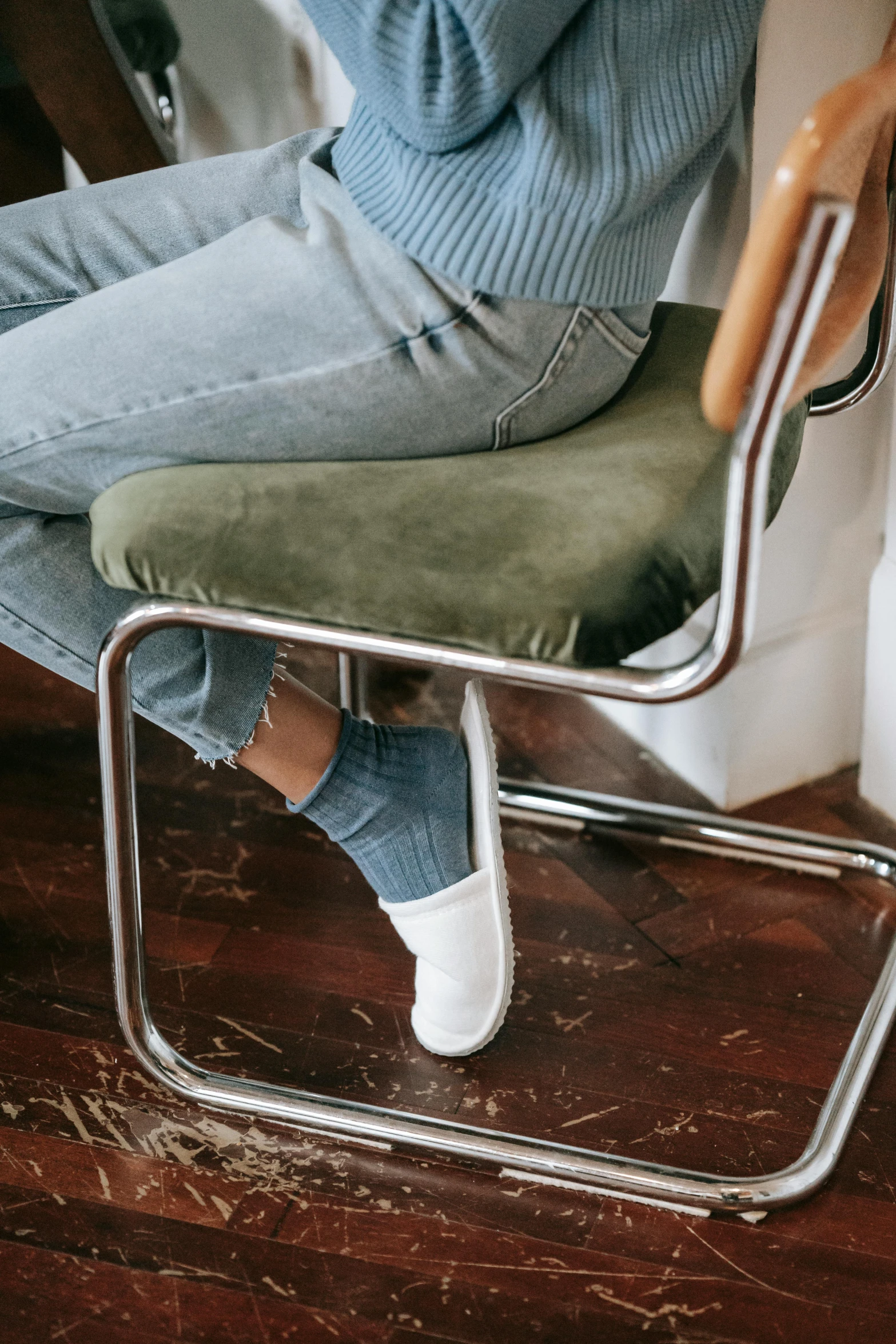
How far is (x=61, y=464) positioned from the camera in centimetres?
70

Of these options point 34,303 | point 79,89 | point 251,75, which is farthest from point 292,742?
point 251,75

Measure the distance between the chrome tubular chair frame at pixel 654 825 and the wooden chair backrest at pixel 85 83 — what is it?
70 cm

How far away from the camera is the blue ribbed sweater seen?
625 mm

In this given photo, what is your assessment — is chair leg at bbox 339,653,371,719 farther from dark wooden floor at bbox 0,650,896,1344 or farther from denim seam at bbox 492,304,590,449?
denim seam at bbox 492,304,590,449

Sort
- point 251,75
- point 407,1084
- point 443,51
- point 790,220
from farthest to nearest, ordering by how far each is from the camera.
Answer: point 251,75
point 407,1084
point 443,51
point 790,220

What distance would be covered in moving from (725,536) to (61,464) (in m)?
0.37

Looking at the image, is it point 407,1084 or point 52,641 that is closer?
point 52,641

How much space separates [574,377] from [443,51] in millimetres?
185

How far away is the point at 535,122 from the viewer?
64 centimetres

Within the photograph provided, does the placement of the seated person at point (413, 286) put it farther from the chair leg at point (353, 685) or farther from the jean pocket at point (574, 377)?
the chair leg at point (353, 685)

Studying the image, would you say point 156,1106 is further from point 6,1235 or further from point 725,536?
point 725,536

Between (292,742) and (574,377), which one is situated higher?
(574,377)

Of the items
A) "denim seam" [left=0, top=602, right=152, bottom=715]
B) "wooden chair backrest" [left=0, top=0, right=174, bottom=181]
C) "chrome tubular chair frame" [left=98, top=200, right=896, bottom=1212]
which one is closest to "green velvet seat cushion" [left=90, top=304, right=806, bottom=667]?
"chrome tubular chair frame" [left=98, top=200, right=896, bottom=1212]

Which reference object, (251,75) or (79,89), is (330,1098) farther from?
(251,75)
